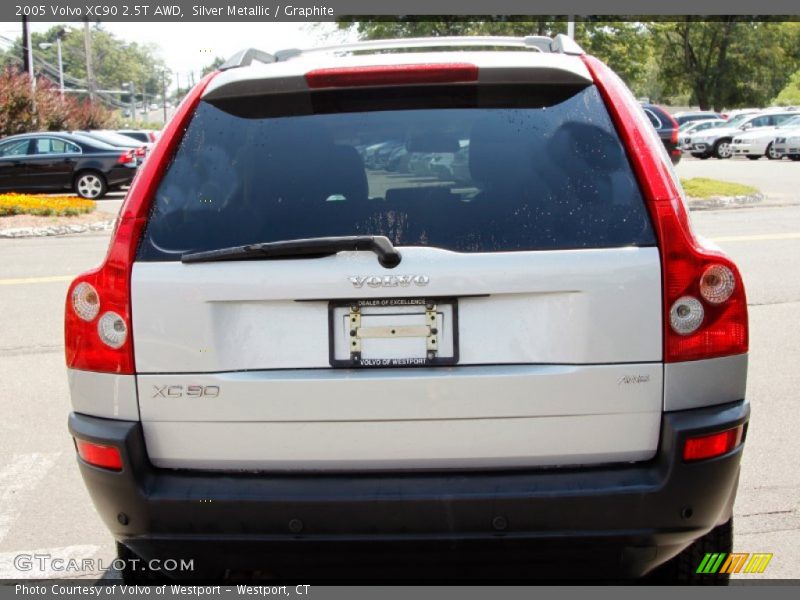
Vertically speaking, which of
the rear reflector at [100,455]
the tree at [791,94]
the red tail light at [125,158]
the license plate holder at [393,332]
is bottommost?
the red tail light at [125,158]

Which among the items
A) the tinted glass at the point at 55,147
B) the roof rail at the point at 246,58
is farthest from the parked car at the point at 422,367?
the tinted glass at the point at 55,147

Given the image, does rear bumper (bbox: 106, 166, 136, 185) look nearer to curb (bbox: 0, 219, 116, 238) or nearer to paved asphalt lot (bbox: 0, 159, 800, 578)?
curb (bbox: 0, 219, 116, 238)

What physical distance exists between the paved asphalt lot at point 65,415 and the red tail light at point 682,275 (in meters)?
1.38

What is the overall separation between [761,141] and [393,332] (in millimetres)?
35061

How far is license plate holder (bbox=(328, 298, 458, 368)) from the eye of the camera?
2871mm

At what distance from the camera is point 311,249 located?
9.40 ft

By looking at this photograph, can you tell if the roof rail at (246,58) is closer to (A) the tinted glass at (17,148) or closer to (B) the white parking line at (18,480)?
(B) the white parking line at (18,480)

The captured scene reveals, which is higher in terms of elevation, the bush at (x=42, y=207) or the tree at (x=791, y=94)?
the tree at (x=791, y=94)

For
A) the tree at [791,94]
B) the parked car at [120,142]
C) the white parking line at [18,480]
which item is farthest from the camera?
the tree at [791,94]

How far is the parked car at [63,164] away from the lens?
75.8 ft

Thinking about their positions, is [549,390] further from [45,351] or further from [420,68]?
[45,351]

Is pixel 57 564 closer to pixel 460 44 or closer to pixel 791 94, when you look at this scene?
pixel 460 44

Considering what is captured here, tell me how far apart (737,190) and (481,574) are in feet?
60.0

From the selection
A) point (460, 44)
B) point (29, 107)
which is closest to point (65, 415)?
point (460, 44)
